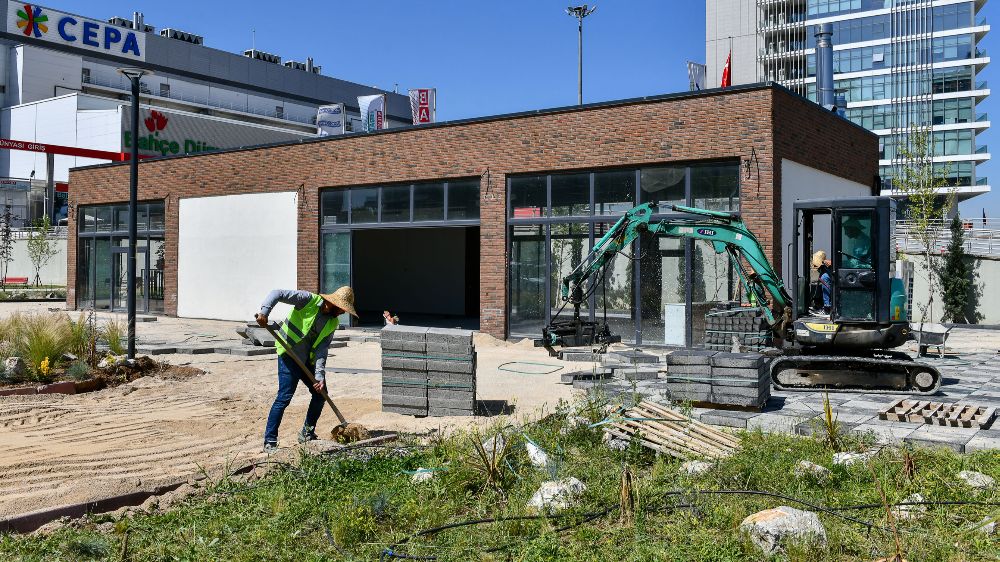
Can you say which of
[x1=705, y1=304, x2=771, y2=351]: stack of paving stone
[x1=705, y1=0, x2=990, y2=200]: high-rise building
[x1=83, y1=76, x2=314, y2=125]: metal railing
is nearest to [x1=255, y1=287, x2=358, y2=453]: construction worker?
[x1=705, y1=304, x2=771, y2=351]: stack of paving stone

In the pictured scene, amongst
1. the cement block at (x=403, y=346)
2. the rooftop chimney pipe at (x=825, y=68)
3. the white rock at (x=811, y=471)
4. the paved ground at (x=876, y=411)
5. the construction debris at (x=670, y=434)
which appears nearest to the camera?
the white rock at (x=811, y=471)

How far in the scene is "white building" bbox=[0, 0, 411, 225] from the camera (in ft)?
168

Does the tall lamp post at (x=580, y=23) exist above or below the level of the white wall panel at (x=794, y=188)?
above

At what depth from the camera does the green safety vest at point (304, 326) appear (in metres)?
7.83

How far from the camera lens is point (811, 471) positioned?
631cm

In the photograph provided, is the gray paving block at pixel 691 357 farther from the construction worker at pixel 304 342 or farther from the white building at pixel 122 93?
the white building at pixel 122 93

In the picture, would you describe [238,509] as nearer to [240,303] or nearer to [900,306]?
[900,306]

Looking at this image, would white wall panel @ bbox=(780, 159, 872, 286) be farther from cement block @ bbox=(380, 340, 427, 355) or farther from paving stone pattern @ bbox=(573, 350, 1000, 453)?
cement block @ bbox=(380, 340, 427, 355)

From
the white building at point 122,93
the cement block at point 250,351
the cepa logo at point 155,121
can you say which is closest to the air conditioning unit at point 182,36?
the white building at point 122,93

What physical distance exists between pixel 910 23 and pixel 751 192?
6507 cm

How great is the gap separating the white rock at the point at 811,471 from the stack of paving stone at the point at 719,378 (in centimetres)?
311

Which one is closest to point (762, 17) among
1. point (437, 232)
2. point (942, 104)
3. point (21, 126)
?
point (942, 104)

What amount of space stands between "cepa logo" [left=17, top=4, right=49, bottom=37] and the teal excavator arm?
63278mm

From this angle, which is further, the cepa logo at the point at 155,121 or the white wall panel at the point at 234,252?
the cepa logo at the point at 155,121
